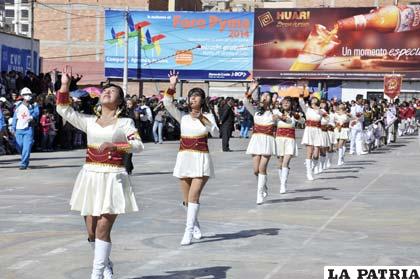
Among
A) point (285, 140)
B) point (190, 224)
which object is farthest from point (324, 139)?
point (190, 224)

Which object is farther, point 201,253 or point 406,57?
point 406,57

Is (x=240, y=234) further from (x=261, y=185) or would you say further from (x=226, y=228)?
(x=261, y=185)

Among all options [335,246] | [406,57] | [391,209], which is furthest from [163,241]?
[406,57]

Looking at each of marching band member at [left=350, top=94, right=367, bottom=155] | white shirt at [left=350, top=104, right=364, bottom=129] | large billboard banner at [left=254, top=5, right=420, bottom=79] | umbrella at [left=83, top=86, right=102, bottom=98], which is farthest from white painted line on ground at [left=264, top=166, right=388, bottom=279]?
large billboard banner at [left=254, top=5, right=420, bottom=79]

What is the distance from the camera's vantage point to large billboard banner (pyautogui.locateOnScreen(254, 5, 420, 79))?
61.2m

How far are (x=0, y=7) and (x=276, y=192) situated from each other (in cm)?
3689

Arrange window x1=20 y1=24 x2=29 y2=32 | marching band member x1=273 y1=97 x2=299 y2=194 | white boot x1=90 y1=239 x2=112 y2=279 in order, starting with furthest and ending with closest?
1. window x1=20 y1=24 x2=29 y2=32
2. marching band member x1=273 y1=97 x2=299 y2=194
3. white boot x1=90 y1=239 x2=112 y2=279

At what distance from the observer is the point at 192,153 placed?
12.4m

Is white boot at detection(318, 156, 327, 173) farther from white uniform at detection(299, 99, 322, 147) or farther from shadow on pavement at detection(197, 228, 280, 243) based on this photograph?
shadow on pavement at detection(197, 228, 280, 243)

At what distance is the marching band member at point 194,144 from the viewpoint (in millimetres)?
12250

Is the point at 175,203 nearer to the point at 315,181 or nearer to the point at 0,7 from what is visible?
the point at 315,181

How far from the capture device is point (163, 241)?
1207 cm

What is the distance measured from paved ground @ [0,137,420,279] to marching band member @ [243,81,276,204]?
503 mm

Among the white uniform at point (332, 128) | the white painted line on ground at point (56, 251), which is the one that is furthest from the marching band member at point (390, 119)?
the white painted line on ground at point (56, 251)
